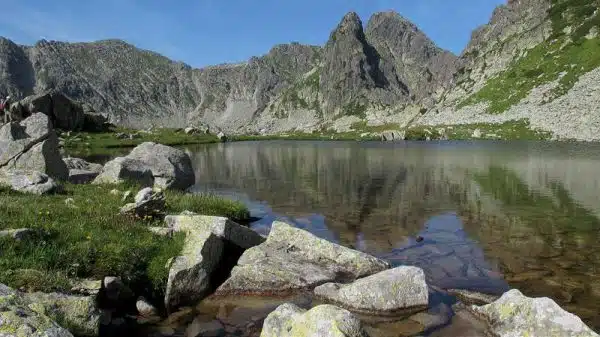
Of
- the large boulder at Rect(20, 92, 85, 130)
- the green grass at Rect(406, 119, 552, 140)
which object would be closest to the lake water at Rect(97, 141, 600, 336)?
the large boulder at Rect(20, 92, 85, 130)

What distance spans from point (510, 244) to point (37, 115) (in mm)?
29448

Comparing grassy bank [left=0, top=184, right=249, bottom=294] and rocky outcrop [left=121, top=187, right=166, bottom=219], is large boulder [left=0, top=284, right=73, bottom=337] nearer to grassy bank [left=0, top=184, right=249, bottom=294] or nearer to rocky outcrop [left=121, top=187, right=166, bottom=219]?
grassy bank [left=0, top=184, right=249, bottom=294]

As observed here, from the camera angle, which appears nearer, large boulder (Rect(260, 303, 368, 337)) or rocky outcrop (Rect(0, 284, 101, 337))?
rocky outcrop (Rect(0, 284, 101, 337))

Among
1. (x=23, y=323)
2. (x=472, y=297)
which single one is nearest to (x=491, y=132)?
(x=472, y=297)

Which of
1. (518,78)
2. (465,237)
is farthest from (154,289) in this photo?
(518,78)

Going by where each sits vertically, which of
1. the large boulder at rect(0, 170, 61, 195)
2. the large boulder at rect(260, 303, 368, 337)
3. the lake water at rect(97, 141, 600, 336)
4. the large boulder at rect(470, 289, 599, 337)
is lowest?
the lake water at rect(97, 141, 600, 336)

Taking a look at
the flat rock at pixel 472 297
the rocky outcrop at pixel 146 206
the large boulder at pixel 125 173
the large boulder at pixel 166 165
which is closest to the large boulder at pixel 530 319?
the flat rock at pixel 472 297

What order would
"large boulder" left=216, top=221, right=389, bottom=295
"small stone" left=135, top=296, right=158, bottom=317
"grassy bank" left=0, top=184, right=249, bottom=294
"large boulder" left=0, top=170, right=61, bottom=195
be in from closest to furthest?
1. "grassy bank" left=0, top=184, right=249, bottom=294
2. "small stone" left=135, top=296, right=158, bottom=317
3. "large boulder" left=216, top=221, right=389, bottom=295
4. "large boulder" left=0, top=170, right=61, bottom=195

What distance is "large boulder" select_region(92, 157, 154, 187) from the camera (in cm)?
2725

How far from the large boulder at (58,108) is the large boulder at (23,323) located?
402ft

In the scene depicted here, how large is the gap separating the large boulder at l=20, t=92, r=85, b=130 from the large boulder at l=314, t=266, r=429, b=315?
120967 millimetres

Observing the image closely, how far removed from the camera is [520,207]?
29812 mm

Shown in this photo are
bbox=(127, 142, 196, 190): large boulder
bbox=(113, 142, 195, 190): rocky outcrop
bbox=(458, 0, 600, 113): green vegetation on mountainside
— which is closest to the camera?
bbox=(113, 142, 195, 190): rocky outcrop

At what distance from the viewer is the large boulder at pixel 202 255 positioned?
13281mm
